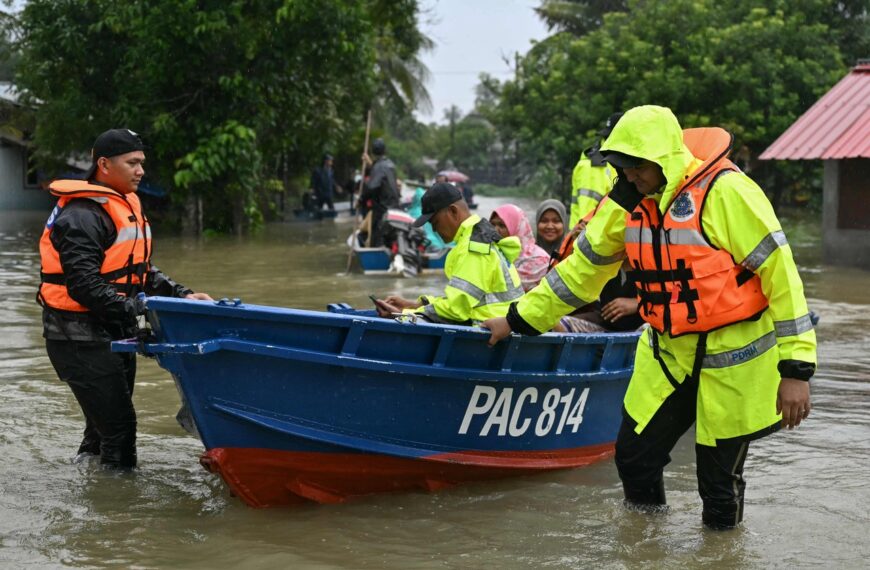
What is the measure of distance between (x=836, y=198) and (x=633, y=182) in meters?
15.5

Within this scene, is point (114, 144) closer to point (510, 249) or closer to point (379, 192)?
point (510, 249)

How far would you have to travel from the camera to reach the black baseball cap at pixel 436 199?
633cm

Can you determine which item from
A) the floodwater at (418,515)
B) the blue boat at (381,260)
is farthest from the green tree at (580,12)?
the floodwater at (418,515)

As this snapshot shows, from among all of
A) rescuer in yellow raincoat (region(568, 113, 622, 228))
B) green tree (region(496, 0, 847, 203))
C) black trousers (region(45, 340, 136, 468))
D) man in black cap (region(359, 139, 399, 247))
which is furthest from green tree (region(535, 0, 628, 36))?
black trousers (region(45, 340, 136, 468))

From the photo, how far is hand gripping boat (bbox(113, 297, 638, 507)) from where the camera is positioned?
5.59 meters

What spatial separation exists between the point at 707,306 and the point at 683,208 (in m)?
0.41

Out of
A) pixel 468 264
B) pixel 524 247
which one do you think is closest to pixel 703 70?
pixel 524 247

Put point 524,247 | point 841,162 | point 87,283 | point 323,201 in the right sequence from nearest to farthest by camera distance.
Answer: point 87,283 < point 524,247 < point 841,162 < point 323,201

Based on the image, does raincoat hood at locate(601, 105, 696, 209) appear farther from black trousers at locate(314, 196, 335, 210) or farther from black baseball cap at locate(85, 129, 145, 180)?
black trousers at locate(314, 196, 335, 210)

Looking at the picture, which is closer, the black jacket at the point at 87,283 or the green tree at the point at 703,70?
the black jacket at the point at 87,283

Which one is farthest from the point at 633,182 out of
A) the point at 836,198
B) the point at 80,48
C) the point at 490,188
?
the point at 490,188

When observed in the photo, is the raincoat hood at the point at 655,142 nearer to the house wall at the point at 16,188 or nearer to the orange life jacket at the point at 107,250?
the orange life jacket at the point at 107,250

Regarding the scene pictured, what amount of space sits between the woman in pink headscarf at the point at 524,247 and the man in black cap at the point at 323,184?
2416 centimetres

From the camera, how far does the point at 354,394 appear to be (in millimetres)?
5914
